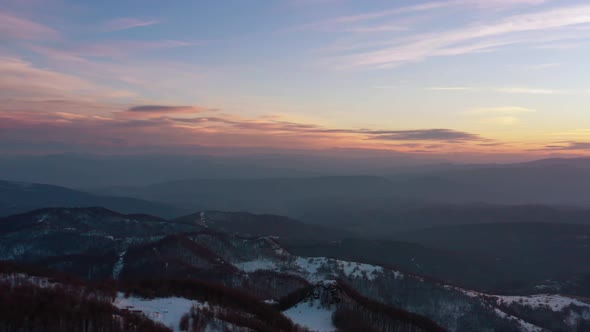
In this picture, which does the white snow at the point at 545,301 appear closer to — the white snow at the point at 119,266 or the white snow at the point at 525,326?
the white snow at the point at 525,326

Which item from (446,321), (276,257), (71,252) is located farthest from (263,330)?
(71,252)

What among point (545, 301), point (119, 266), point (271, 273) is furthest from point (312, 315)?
point (545, 301)

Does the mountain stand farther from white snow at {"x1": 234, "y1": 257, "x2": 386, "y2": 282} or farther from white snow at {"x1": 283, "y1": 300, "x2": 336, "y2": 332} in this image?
white snow at {"x1": 283, "y1": 300, "x2": 336, "y2": 332}

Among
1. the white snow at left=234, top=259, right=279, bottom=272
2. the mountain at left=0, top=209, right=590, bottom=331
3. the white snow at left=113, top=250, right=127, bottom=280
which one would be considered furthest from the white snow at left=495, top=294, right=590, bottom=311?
the white snow at left=113, top=250, right=127, bottom=280

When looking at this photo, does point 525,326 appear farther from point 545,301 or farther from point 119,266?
point 119,266

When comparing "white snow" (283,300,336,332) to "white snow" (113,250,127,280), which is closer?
"white snow" (283,300,336,332)

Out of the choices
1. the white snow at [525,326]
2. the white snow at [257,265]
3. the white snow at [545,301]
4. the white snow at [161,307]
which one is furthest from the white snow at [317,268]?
the white snow at [161,307]

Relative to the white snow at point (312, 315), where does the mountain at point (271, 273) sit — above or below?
below
